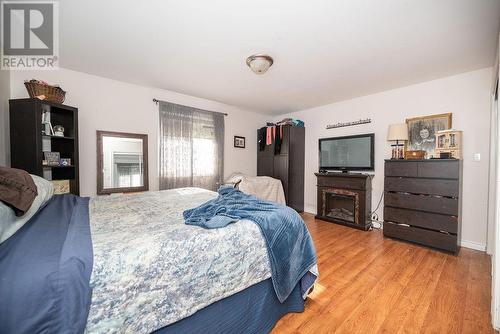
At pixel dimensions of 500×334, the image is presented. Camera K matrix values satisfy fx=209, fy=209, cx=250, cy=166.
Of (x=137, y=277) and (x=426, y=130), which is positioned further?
(x=426, y=130)

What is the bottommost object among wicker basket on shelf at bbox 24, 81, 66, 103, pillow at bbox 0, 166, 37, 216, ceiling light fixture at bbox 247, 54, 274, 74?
pillow at bbox 0, 166, 37, 216

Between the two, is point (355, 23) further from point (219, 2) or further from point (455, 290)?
point (455, 290)

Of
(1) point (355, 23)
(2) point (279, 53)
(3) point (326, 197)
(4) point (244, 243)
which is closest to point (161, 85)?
(2) point (279, 53)

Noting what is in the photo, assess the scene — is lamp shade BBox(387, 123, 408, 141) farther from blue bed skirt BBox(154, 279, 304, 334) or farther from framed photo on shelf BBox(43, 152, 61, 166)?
framed photo on shelf BBox(43, 152, 61, 166)

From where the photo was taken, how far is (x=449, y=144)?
2.62 meters

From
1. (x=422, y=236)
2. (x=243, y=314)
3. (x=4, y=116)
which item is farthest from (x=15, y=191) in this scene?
(x=422, y=236)

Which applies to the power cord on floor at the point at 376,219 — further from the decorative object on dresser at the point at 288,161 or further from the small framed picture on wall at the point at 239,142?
the small framed picture on wall at the point at 239,142

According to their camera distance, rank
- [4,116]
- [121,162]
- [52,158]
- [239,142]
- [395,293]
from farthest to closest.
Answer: [239,142]
[121,162]
[52,158]
[4,116]
[395,293]

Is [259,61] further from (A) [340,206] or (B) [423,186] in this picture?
(A) [340,206]

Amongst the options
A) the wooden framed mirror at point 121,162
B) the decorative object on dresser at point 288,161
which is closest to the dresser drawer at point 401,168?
the decorative object on dresser at point 288,161

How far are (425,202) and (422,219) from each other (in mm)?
223

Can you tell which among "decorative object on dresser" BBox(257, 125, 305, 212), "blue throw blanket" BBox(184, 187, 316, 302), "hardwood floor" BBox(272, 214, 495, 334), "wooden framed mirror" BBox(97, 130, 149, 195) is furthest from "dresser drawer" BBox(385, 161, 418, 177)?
"wooden framed mirror" BBox(97, 130, 149, 195)

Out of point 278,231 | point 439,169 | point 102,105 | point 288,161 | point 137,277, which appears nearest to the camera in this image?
point 137,277

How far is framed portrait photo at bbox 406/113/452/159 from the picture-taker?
9.43 feet
